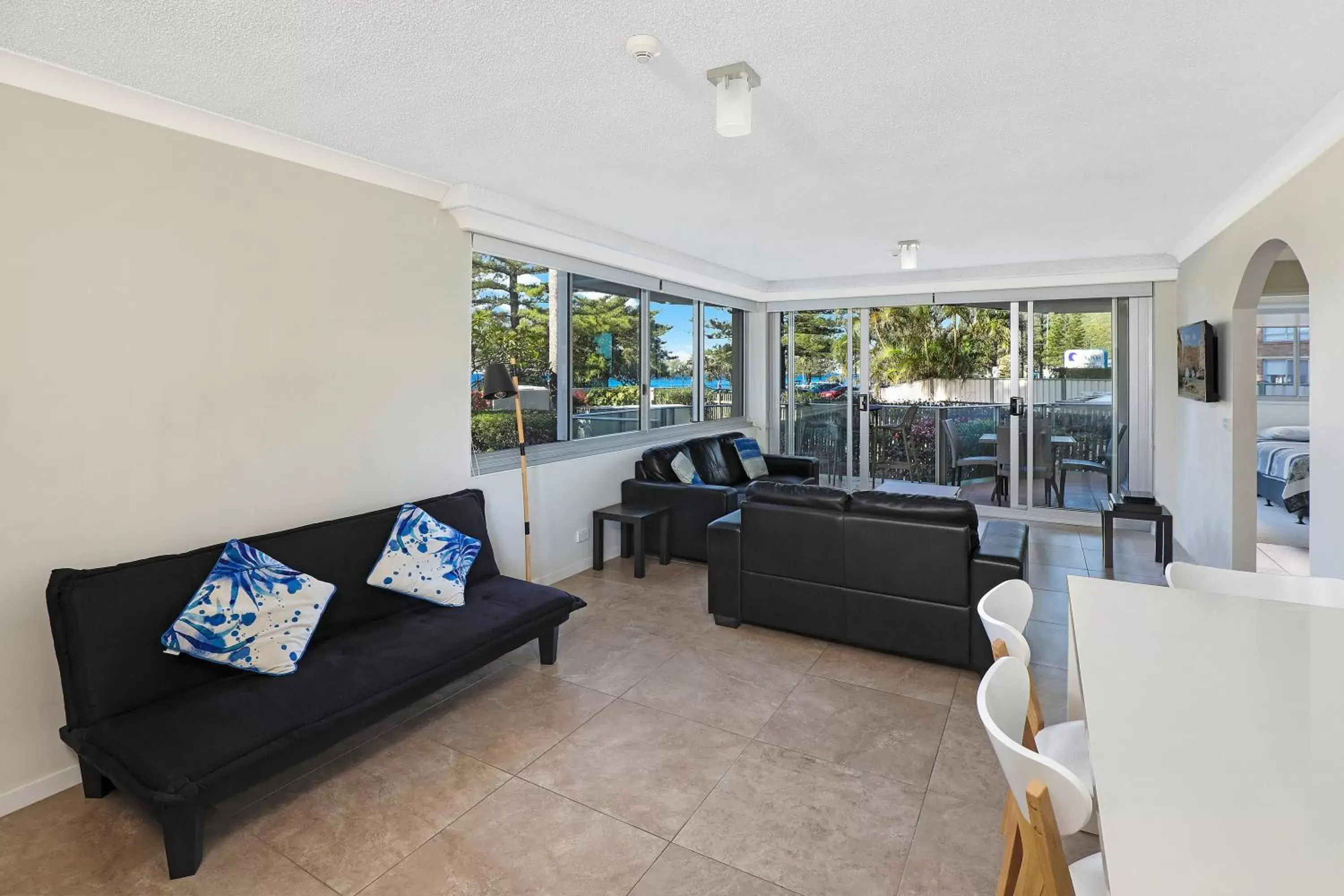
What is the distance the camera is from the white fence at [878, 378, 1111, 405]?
6.70m

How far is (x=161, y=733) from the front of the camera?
2.12m

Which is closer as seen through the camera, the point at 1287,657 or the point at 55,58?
the point at 1287,657

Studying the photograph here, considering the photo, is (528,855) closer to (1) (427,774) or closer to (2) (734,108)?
(1) (427,774)

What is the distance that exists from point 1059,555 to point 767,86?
449cm

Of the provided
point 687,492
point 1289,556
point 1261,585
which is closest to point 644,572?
point 687,492

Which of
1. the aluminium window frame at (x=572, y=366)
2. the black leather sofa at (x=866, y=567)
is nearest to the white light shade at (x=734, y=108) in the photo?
the black leather sofa at (x=866, y=567)

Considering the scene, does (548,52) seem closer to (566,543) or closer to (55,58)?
(55,58)

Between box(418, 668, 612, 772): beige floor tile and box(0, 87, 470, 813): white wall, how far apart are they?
1.12 metres

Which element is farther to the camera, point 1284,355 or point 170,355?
point 1284,355

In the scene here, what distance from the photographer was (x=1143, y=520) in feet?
16.3

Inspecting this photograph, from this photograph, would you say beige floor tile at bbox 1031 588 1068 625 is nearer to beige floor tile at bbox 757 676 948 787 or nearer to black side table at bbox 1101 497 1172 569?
black side table at bbox 1101 497 1172 569

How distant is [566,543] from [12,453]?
3.07m

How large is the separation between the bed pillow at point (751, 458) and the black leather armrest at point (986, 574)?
11.0ft

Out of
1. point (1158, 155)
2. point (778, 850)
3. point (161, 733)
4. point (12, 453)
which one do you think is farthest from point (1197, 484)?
point (12, 453)
